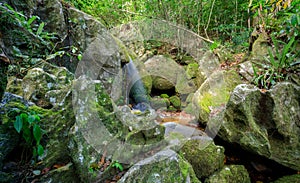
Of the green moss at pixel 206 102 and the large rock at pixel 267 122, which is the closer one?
the large rock at pixel 267 122

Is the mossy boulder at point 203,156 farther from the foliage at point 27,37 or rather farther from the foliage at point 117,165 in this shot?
the foliage at point 27,37

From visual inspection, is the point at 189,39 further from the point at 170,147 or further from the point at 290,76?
the point at 170,147

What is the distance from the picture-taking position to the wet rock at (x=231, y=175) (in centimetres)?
237

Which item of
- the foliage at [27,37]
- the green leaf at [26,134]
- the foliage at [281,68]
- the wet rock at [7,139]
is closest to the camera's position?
the green leaf at [26,134]

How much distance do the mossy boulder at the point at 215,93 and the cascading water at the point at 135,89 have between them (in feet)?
8.09

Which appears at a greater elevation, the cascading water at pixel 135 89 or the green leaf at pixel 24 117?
the green leaf at pixel 24 117

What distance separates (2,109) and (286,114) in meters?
3.61

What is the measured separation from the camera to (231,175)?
2.45m

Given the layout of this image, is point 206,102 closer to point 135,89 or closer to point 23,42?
point 135,89

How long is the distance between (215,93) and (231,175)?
2356 millimetres

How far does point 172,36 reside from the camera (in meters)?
8.46

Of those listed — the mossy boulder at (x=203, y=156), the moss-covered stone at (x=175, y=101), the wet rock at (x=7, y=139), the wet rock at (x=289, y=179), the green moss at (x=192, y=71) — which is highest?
the wet rock at (x=7, y=139)

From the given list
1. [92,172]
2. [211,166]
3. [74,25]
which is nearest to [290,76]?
[211,166]

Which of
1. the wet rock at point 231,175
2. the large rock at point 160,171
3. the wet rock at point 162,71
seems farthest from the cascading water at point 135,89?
the large rock at point 160,171
